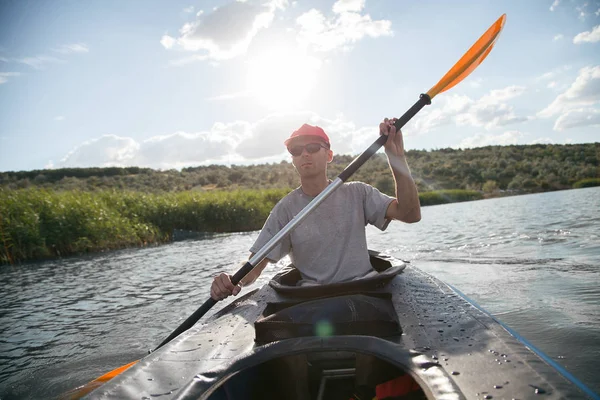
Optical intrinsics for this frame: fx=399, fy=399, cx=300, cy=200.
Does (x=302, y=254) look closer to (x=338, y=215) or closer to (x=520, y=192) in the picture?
(x=338, y=215)

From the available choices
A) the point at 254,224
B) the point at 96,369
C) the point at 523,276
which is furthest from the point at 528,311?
the point at 254,224

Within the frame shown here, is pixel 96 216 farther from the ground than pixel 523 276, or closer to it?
farther from the ground

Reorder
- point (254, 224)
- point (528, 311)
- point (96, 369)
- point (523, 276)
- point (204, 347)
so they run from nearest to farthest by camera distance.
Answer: point (204, 347) < point (96, 369) < point (528, 311) < point (523, 276) < point (254, 224)

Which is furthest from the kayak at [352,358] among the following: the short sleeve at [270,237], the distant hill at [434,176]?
the distant hill at [434,176]

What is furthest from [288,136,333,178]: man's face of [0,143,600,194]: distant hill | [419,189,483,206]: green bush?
[0,143,600,194]: distant hill

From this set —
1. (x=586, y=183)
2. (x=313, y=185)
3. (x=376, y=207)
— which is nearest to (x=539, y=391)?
(x=376, y=207)

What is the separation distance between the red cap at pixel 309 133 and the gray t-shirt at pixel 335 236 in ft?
1.21

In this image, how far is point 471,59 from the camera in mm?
2854

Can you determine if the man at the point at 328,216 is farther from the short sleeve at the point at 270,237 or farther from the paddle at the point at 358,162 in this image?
the paddle at the point at 358,162

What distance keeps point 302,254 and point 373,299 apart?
0.86 metres

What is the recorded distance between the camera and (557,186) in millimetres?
36875

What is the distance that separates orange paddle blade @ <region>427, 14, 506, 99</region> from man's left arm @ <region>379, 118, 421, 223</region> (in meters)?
0.55

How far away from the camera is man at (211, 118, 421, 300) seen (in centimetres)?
251

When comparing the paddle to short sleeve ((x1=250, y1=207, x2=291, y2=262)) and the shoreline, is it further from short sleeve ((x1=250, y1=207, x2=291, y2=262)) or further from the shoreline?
the shoreline
